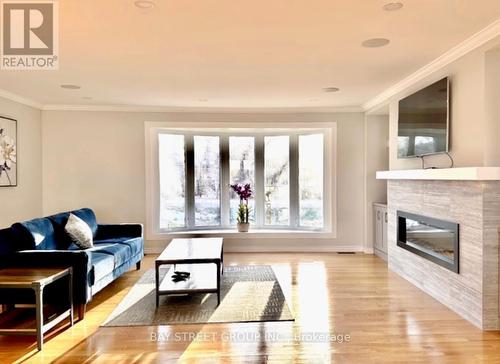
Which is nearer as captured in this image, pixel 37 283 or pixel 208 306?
pixel 37 283

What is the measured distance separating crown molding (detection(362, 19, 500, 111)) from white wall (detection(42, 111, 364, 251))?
132 centimetres

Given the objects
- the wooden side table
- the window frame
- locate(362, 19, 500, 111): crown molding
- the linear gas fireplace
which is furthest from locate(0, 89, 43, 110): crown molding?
the linear gas fireplace

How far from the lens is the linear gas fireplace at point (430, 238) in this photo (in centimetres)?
347

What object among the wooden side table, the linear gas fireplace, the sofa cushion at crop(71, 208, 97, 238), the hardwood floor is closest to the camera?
the hardwood floor

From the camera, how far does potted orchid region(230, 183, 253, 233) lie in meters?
6.34

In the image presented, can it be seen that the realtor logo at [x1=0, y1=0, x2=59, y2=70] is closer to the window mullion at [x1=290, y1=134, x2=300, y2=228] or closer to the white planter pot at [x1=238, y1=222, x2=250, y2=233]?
the white planter pot at [x1=238, y1=222, x2=250, y2=233]

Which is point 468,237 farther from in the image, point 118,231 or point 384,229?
point 118,231

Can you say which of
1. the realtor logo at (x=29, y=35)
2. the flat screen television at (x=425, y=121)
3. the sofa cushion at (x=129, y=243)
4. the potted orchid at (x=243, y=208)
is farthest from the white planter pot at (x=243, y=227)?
the realtor logo at (x=29, y=35)

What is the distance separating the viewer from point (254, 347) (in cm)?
279

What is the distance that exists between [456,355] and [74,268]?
3.33 meters

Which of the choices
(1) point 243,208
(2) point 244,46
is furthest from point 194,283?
(1) point 243,208

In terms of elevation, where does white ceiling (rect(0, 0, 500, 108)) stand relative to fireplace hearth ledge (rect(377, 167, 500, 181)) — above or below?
above

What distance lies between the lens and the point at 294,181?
21.8ft

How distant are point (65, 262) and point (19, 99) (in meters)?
3.21
